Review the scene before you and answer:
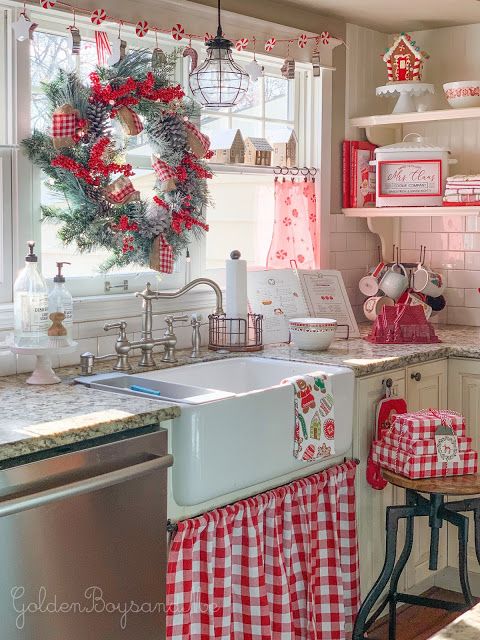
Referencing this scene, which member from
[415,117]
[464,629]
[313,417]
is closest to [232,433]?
[313,417]

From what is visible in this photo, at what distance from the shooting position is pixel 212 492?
281 cm

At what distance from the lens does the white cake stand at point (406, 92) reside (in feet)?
14.7

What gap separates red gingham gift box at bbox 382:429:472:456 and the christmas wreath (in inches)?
Result: 42.4

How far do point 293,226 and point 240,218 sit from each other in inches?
10.6

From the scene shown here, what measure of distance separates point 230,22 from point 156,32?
16.9 inches

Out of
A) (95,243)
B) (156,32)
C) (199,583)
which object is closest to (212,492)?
(199,583)

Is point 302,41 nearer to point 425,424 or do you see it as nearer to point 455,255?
point 455,255

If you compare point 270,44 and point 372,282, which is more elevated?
point 270,44

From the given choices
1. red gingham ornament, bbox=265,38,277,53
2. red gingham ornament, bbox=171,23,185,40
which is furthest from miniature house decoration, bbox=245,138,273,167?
red gingham ornament, bbox=171,23,185,40

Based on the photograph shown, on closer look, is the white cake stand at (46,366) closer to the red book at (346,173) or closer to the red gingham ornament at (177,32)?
the red gingham ornament at (177,32)

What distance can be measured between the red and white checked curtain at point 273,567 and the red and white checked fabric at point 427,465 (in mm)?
192

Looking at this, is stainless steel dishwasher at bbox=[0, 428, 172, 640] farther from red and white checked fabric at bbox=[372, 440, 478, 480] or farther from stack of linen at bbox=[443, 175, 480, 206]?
stack of linen at bbox=[443, 175, 480, 206]

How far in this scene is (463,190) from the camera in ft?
14.0

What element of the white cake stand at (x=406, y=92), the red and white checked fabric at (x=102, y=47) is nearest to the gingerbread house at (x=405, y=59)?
the white cake stand at (x=406, y=92)
